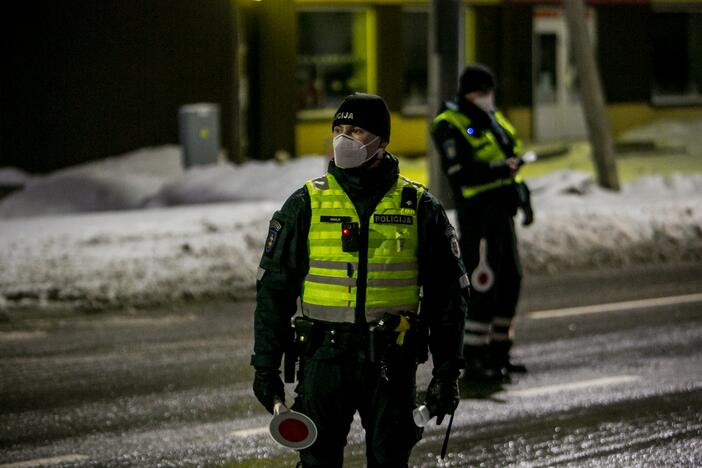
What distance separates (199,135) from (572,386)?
36.7 feet

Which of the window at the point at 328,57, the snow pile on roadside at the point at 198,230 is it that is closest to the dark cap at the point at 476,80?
the snow pile on roadside at the point at 198,230

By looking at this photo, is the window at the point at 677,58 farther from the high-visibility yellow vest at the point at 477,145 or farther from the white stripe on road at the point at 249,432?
the white stripe on road at the point at 249,432

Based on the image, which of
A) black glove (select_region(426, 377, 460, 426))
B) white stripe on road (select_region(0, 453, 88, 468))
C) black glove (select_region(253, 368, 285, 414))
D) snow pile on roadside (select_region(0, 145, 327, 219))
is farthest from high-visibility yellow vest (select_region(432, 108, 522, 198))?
snow pile on roadside (select_region(0, 145, 327, 219))

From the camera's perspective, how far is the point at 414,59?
25.8 metres

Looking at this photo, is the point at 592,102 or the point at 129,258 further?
the point at 592,102

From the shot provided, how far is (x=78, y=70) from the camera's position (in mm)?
21844

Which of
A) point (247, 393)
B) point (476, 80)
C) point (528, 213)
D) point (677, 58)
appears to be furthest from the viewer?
point (677, 58)

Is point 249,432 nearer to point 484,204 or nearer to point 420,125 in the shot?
point 484,204

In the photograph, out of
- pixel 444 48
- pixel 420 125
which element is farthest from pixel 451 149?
pixel 420 125

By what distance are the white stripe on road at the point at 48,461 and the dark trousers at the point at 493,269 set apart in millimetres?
2968

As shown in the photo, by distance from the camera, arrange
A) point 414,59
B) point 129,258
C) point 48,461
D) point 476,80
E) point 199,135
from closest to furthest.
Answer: point 48,461 < point 476,80 < point 129,258 < point 199,135 < point 414,59

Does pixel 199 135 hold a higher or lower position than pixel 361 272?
lower

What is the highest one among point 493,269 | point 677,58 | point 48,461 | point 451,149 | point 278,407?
point 278,407

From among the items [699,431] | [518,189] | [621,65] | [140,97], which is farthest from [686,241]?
[621,65]
